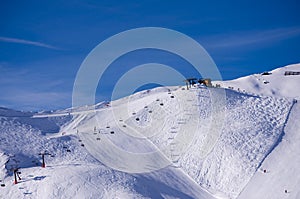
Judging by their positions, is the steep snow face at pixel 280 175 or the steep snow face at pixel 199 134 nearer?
the steep snow face at pixel 280 175

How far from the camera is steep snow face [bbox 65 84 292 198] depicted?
191 ft

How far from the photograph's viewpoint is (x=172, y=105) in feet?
254

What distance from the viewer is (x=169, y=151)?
6431cm

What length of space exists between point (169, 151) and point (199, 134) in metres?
5.91

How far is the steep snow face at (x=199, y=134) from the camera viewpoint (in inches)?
2290

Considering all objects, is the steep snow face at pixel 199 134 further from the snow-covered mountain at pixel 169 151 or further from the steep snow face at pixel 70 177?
the steep snow face at pixel 70 177

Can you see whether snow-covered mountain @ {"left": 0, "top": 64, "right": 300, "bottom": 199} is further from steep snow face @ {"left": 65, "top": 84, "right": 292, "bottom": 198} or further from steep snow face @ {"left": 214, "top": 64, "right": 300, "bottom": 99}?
steep snow face @ {"left": 214, "top": 64, "right": 300, "bottom": 99}

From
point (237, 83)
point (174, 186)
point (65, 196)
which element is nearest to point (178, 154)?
point (174, 186)

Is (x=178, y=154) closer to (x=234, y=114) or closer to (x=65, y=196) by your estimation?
(x=234, y=114)

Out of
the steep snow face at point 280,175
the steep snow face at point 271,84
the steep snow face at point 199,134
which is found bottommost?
the steep snow face at point 280,175

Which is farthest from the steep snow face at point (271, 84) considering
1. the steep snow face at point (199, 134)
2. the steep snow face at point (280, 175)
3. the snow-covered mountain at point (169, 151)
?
the steep snow face at point (280, 175)

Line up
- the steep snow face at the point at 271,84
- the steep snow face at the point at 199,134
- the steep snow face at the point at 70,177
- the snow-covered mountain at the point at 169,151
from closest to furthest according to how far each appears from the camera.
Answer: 1. the steep snow face at the point at 70,177
2. the snow-covered mountain at the point at 169,151
3. the steep snow face at the point at 199,134
4. the steep snow face at the point at 271,84

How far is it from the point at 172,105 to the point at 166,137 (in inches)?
421

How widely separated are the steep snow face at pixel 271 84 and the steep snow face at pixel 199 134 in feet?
52.3
